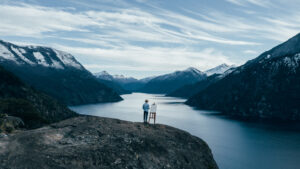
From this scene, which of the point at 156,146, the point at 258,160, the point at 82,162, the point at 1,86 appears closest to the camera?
the point at 82,162

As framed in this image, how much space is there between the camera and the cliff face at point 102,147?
50.4 feet

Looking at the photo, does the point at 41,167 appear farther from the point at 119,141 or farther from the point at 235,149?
the point at 235,149

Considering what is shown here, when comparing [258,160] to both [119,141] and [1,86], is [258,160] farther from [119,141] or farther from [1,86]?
[1,86]

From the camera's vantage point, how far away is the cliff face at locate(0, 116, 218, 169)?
1535 cm

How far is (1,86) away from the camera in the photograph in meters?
141

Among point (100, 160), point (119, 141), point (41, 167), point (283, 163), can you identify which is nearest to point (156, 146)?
point (119, 141)

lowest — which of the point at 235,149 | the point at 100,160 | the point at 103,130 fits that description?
the point at 235,149

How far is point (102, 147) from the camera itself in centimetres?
1800

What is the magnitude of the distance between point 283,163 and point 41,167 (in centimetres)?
8697

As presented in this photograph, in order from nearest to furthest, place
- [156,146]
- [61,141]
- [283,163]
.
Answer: [61,141] < [156,146] < [283,163]

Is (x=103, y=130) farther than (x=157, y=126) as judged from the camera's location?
No

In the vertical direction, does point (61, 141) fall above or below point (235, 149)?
above

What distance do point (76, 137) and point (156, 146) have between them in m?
6.62

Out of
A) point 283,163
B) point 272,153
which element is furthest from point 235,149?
point 283,163
